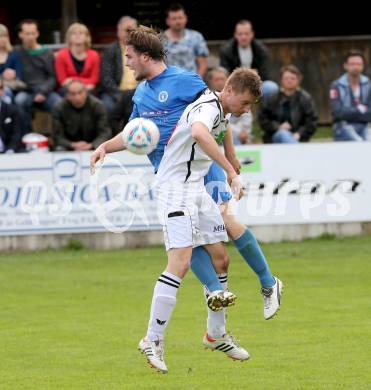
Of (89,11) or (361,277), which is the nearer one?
(361,277)

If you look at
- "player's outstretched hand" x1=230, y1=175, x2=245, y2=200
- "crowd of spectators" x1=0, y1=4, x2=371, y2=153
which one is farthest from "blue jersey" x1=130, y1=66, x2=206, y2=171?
"crowd of spectators" x1=0, y1=4, x2=371, y2=153

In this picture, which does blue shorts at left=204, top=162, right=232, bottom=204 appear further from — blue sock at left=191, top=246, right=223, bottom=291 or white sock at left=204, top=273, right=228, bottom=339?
white sock at left=204, top=273, right=228, bottom=339

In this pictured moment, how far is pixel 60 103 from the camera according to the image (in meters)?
16.0

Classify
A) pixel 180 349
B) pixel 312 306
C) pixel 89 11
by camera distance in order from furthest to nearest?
pixel 89 11 < pixel 312 306 < pixel 180 349

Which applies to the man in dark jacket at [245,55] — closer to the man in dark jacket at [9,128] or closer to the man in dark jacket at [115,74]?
the man in dark jacket at [115,74]

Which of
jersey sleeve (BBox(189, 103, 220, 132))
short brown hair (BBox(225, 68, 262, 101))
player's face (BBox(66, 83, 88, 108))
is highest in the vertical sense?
short brown hair (BBox(225, 68, 262, 101))

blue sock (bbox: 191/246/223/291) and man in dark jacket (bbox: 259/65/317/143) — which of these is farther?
man in dark jacket (bbox: 259/65/317/143)

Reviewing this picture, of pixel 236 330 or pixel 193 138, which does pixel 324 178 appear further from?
pixel 193 138

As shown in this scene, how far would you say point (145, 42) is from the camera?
846 centimetres

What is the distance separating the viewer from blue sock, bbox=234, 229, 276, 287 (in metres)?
8.95

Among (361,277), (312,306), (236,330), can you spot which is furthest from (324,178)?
(236,330)

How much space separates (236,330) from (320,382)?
225 cm

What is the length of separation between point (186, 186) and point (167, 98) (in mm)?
616

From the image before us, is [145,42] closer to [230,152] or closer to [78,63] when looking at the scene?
[230,152]
